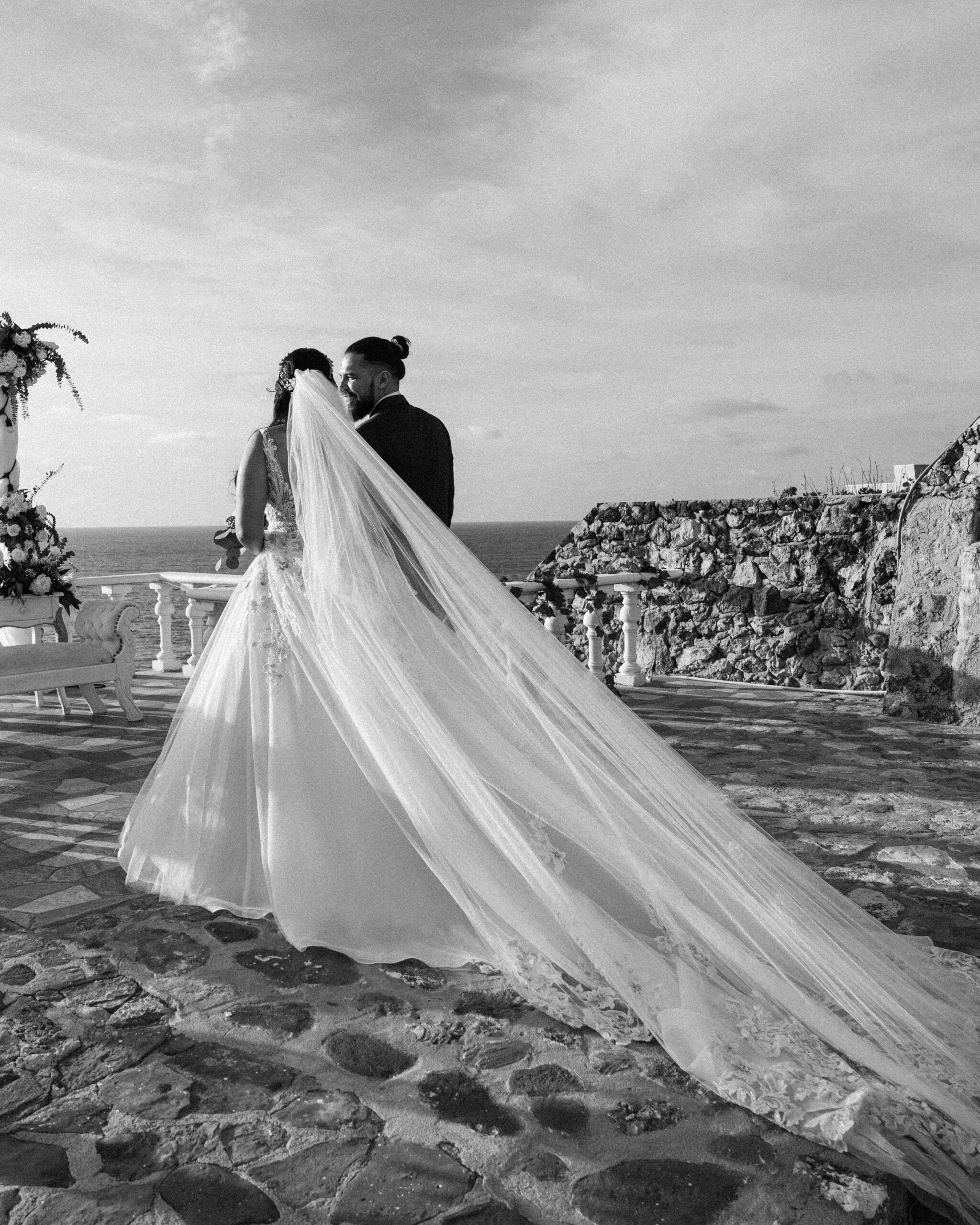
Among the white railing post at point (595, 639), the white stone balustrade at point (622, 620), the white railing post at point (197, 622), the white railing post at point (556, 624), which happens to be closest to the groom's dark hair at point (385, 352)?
the white stone balustrade at point (622, 620)

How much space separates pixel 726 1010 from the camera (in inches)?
79.7

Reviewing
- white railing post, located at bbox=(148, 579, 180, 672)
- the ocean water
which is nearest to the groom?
white railing post, located at bbox=(148, 579, 180, 672)

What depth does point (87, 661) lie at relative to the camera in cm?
598

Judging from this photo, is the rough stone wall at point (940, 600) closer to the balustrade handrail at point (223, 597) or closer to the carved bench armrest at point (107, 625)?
the balustrade handrail at point (223, 597)

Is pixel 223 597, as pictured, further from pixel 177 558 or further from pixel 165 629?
pixel 177 558

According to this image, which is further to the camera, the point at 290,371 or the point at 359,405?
the point at 359,405

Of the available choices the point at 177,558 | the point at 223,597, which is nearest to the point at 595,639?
the point at 223,597

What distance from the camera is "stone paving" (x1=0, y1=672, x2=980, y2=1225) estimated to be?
5.28 ft

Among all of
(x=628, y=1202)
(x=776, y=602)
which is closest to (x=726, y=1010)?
(x=628, y=1202)

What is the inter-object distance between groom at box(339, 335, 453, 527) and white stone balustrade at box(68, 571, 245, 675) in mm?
4123

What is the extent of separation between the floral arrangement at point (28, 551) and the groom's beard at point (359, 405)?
352cm

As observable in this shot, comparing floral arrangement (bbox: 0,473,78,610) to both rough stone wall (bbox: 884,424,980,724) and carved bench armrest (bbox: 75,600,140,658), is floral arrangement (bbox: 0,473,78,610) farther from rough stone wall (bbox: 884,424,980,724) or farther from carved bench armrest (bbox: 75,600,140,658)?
rough stone wall (bbox: 884,424,980,724)

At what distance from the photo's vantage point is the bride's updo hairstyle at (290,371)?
10.3 ft

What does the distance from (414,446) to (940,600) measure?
439 centimetres
